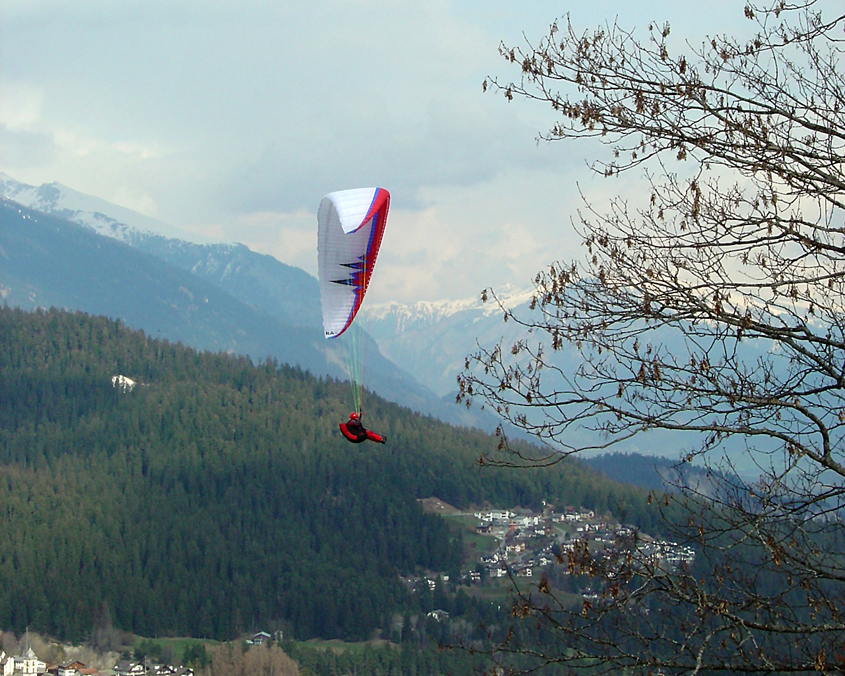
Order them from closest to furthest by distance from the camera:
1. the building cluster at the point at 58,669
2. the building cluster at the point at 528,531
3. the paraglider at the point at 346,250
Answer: the paraglider at the point at 346,250 → the building cluster at the point at 58,669 → the building cluster at the point at 528,531

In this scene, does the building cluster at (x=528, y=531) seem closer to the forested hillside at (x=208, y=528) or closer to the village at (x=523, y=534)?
the village at (x=523, y=534)

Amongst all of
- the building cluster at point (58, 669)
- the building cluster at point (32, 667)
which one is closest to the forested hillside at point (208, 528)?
the building cluster at point (58, 669)

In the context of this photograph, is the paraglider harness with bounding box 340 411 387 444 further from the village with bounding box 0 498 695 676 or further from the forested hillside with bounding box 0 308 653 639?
the forested hillside with bounding box 0 308 653 639

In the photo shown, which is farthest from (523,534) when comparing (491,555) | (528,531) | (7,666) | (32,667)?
(7,666)

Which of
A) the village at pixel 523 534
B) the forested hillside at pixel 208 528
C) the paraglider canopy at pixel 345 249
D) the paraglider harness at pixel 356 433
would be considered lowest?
the forested hillside at pixel 208 528

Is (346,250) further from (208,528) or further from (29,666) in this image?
(208,528)

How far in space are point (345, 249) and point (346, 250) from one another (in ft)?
0.13

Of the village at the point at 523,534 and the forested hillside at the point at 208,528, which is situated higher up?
the village at the point at 523,534

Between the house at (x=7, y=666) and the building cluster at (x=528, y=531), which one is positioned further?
the building cluster at (x=528, y=531)

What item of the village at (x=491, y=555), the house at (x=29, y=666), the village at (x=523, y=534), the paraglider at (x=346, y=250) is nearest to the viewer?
the paraglider at (x=346, y=250)

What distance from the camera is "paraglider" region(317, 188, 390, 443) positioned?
1057 inches

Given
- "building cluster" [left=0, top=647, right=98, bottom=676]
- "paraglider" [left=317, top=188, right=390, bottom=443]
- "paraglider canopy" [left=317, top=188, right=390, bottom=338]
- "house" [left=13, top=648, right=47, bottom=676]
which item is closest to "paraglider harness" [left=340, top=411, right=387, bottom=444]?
"paraglider" [left=317, top=188, right=390, bottom=443]

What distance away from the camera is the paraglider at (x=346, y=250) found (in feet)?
88.1

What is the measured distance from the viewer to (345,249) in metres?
27.1
